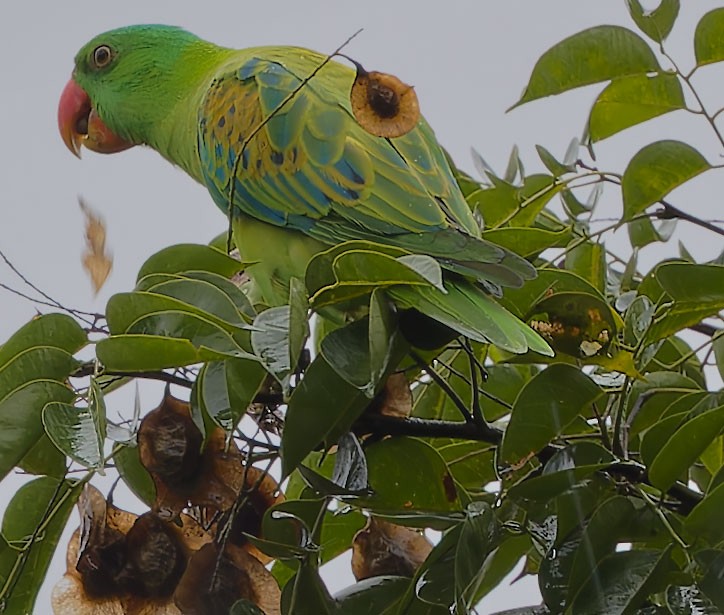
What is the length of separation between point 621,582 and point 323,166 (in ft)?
1.92

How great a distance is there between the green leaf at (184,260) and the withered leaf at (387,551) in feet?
0.75

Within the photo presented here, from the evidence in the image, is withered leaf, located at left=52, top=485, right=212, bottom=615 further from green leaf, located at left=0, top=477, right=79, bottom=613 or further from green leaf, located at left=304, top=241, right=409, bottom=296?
green leaf, located at left=304, top=241, right=409, bottom=296

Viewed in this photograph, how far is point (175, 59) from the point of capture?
5.07 ft

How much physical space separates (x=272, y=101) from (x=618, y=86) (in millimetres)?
440

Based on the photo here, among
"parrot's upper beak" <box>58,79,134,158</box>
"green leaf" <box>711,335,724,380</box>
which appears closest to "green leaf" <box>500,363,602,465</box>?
"green leaf" <box>711,335,724,380</box>

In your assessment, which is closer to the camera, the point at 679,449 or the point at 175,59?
the point at 679,449

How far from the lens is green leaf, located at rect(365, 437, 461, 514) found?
2.38ft

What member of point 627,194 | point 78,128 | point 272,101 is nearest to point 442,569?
point 627,194

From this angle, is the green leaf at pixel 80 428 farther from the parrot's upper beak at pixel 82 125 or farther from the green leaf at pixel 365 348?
the parrot's upper beak at pixel 82 125

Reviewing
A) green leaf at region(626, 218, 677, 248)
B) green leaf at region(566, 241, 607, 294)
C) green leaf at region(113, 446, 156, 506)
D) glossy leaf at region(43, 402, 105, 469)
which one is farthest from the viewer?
green leaf at region(626, 218, 677, 248)

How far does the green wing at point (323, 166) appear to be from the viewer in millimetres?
955

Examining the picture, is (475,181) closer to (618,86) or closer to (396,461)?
(618,86)

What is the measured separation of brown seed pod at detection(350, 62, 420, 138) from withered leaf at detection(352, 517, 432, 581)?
11.5 inches

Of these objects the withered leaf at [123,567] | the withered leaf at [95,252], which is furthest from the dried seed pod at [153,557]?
the withered leaf at [95,252]
